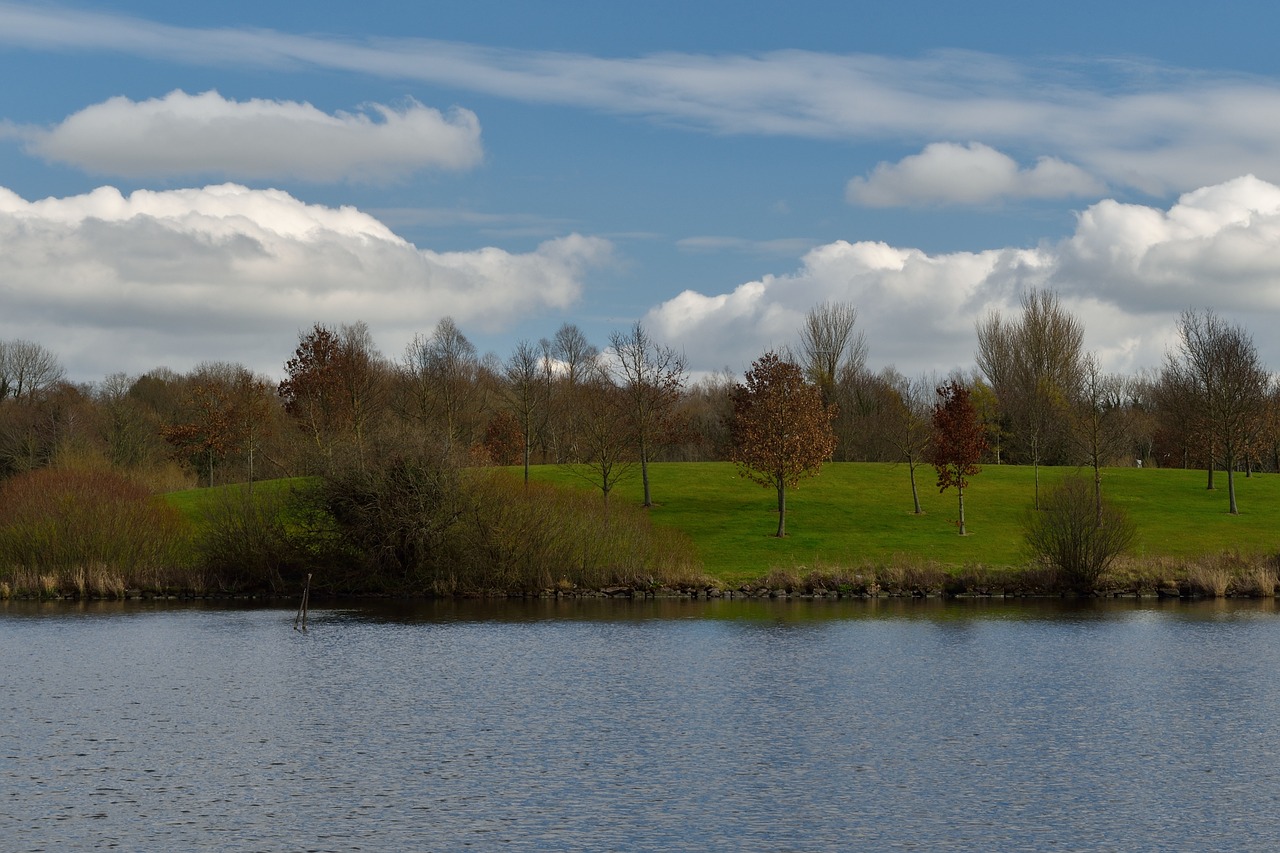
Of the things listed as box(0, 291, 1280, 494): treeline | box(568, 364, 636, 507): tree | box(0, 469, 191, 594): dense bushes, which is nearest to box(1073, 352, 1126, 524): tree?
box(0, 291, 1280, 494): treeline

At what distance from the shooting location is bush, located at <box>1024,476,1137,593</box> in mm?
49719

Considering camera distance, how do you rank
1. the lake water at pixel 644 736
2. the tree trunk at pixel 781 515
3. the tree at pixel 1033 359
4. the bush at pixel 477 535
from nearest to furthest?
1. the lake water at pixel 644 736
2. the bush at pixel 477 535
3. the tree trunk at pixel 781 515
4. the tree at pixel 1033 359

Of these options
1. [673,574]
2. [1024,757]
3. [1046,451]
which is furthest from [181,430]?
[1024,757]

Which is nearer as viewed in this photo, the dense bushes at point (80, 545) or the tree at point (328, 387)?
the dense bushes at point (80, 545)

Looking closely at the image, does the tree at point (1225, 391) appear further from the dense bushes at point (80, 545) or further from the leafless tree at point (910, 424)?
the dense bushes at point (80, 545)

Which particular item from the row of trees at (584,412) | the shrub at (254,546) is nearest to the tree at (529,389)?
the row of trees at (584,412)

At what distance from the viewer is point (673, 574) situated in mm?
52031

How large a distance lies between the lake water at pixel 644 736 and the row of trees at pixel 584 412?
1963cm

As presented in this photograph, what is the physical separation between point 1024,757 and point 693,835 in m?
7.63

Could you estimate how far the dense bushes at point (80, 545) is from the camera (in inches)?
2072

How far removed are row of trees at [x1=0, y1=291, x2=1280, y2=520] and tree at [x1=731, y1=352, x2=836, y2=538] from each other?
35 centimetres

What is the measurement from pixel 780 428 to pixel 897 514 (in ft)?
28.7

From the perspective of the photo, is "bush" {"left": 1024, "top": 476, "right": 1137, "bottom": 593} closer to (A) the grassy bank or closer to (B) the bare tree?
(A) the grassy bank

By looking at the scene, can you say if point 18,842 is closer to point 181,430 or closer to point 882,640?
point 882,640
